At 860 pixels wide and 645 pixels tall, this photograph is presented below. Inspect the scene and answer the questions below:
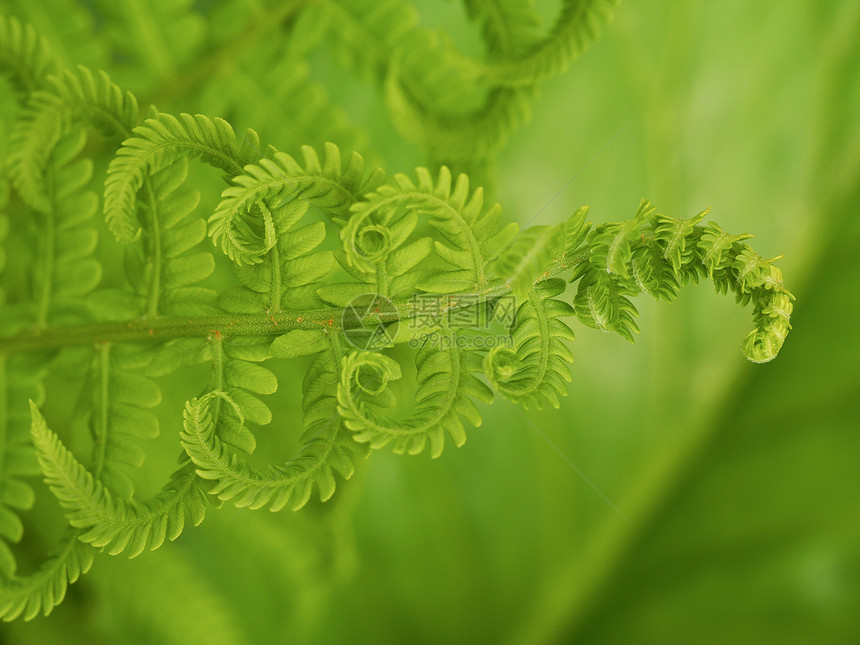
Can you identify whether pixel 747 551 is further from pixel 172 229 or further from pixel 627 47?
pixel 172 229

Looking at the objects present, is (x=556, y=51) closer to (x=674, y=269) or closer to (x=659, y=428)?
(x=674, y=269)

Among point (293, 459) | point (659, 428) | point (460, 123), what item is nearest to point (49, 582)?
point (293, 459)

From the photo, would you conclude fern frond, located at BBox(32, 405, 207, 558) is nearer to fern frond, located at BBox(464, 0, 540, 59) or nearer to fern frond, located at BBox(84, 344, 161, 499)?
fern frond, located at BBox(84, 344, 161, 499)

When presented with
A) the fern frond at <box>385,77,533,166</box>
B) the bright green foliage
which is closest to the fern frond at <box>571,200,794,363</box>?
the bright green foliage

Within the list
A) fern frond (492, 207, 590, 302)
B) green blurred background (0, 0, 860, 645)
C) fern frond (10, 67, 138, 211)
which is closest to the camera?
fern frond (492, 207, 590, 302)

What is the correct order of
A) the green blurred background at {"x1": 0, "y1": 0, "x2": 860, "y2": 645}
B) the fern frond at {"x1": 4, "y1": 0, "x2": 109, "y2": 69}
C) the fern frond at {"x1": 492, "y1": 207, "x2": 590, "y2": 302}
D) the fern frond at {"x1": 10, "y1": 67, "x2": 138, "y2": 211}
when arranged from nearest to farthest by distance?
the fern frond at {"x1": 492, "y1": 207, "x2": 590, "y2": 302} → the fern frond at {"x1": 10, "y1": 67, "x2": 138, "y2": 211} → the fern frond at {"x1": 4, "y1": 0, "x2": 109, "y2": 69} → the green blurred background at {"x1": 0, "y1": 0, "x2": 860, "y2": 645}

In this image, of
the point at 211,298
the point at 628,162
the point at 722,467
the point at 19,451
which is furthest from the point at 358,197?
the point at 722,467

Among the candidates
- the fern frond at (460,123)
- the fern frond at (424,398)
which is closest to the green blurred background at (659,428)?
the fern frond at (460,123)
